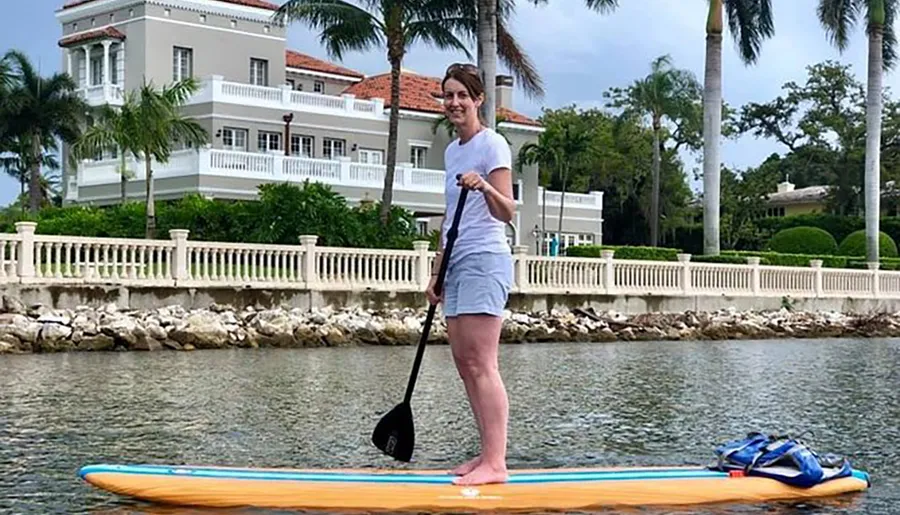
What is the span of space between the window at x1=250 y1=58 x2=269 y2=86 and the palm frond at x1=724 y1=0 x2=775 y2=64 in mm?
17309

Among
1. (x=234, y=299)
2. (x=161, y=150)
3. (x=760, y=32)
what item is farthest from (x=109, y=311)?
(x=760, y=32)

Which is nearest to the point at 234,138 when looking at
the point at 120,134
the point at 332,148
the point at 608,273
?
the point at 332,148

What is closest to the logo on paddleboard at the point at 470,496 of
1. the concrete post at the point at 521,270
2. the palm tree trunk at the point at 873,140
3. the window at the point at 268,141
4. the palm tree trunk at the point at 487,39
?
the concrete post at the point at 521,270

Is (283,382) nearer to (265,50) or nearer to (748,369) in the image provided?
(748,369)

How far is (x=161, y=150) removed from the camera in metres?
33.1

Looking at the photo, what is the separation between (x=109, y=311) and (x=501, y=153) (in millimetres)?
16736

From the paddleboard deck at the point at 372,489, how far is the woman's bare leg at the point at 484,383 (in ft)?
0.40

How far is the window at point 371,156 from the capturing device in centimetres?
4781

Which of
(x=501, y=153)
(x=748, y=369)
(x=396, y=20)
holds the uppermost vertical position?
(x=396, y=20)

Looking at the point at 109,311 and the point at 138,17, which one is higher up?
the point at 138,17

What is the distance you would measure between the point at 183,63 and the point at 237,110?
405 centimetres

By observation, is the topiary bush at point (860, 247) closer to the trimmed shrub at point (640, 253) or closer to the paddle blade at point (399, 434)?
the trimmed shrub at point (640, 253)

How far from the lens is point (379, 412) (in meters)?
13.4

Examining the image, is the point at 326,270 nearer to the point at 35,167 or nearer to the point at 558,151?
the point at 35,167
